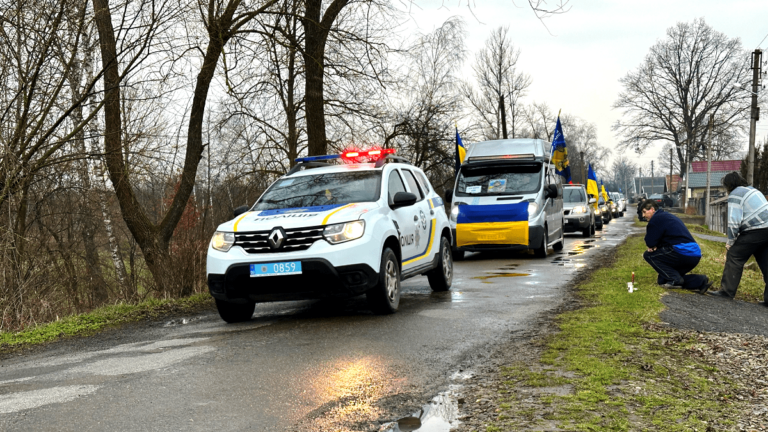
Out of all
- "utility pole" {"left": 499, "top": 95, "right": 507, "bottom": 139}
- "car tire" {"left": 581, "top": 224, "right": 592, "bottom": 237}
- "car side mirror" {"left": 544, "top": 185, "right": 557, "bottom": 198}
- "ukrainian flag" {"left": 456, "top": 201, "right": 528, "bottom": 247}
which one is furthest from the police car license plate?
"utility pole" {"left": 499, "top": 95, "right": 507, "bottom": 139}

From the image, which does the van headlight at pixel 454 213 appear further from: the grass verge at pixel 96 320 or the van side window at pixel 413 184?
the grass verge at pixel 96 320

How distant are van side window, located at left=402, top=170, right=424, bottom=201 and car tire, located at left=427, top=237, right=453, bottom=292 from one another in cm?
81

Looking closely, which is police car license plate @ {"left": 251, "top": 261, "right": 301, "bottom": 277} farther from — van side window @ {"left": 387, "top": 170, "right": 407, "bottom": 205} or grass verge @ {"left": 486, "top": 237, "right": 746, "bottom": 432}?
grass verge @ {"left": 486, "top": 237, "right": 746, "bottom": 432}

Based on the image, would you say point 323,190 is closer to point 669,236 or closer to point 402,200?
point 402,200

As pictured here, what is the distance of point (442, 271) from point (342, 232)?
3217 millimetres

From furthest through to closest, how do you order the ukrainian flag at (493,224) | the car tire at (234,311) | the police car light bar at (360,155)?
the ukrainian flag at (493,224) → the police car light bar at (360,155) → the car tire at (234,311)

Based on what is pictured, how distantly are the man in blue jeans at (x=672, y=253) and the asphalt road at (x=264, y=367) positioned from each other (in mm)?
1917

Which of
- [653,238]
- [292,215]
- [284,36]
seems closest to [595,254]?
[653,238]

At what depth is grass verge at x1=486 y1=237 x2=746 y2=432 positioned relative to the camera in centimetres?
423

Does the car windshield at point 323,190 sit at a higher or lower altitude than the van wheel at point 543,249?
higher

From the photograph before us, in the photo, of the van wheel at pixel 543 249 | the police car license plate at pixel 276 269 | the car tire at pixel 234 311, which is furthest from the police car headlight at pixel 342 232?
the van wheel at pixel 543 249

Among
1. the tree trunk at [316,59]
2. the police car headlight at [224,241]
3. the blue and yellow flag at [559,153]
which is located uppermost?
the tree trunk at [316,59]

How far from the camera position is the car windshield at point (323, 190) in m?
8.86

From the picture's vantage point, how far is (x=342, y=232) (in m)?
7.87
